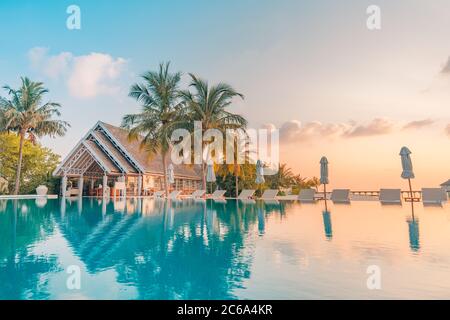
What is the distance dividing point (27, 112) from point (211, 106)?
18914 millimetres

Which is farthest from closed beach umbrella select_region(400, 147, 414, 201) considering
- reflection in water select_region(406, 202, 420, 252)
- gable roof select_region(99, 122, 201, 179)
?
gable roof select_region(99, 122, 201, 179)

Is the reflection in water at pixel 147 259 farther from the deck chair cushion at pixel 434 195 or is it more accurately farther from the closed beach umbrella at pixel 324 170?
the deck chair cushion at pixel 434 195

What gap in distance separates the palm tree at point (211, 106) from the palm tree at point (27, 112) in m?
16.1

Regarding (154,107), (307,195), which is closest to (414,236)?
(307,195)

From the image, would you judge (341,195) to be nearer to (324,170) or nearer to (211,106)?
(324,170)

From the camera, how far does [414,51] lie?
48.9ft

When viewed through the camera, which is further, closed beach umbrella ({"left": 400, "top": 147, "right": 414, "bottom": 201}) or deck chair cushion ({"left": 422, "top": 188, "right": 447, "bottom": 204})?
deck chair cushion ({"left": 422, "top": 188, "right": 447, "bottom": 204})

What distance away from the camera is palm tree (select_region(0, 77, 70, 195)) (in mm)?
27656

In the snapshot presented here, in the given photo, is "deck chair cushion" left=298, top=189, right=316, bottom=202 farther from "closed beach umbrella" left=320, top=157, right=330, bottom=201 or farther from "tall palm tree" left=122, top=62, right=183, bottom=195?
"tall palm tree" left=122, top=62, right=183, bottom=195

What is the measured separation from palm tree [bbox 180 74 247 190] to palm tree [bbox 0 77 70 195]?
16131mm

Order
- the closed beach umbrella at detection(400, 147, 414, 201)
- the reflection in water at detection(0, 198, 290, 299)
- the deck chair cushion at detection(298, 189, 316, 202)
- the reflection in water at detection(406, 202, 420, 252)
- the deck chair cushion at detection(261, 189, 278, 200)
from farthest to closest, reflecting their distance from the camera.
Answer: the deck chair cushion at detection(261, 189, 278, 200)
the deck chair cushion at detection(298, 189, 316, 202)
the closed beach umbrella at detection(400, 147, 414, 201)
the reflection in water at detection(406, 202, 420, 252)
the reflection in water at detection(0, 198, 290, 299)

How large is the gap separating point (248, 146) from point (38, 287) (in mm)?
24159

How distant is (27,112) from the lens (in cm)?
2878
